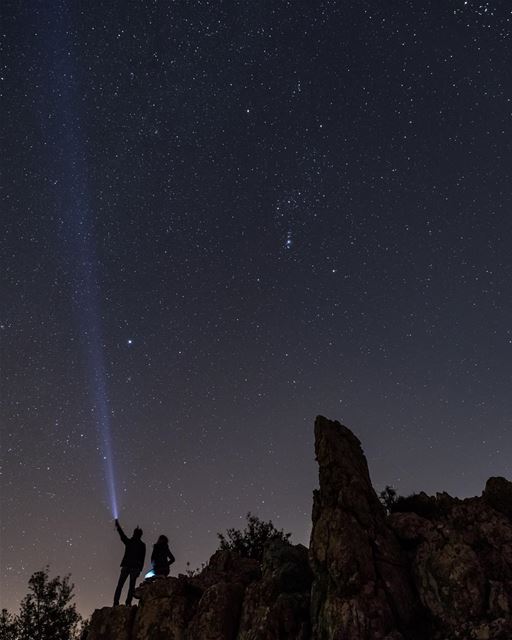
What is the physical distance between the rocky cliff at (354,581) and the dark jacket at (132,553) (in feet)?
4.09

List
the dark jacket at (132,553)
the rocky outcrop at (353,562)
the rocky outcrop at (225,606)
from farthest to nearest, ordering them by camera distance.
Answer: the dark jacket at (132,553)
the rocky outcrop at (225,606)
the rocky outcrop at (353,562)

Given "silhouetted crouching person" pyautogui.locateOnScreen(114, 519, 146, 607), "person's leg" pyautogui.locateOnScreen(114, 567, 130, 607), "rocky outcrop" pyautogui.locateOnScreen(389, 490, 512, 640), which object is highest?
"silhouetted crouching person" pyautogui.locateOnScreen(114, 519, 146, 607)

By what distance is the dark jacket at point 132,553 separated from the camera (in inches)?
920

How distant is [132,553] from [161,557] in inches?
64.0

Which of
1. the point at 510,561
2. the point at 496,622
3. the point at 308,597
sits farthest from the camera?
the point at 308,597

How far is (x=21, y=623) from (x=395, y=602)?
1358 inches

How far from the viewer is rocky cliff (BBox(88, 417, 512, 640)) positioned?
55.1 feet

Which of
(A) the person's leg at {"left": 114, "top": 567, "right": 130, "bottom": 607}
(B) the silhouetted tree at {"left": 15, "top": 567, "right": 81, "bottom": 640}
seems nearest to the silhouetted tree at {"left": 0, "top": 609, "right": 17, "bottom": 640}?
(B) the silhouetted tree at {"left": 15, "top": 567, "right": 81, "bottom": 640}

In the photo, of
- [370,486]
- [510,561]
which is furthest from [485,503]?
[370,486]

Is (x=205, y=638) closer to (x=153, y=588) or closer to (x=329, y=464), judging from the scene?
(x=153, y=588)

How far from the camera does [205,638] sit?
2044 centimetres

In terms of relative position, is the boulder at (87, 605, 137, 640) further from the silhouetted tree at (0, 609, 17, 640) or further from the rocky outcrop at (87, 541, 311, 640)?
the silhouetted tree at (0, 609, 17, 640)

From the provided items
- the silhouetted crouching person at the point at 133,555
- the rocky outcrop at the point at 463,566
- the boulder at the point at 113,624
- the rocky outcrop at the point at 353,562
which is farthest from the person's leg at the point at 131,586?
the rocky outcrop at the point at 463,566

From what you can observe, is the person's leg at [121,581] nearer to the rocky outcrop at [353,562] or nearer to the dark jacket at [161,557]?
the dark jacket at [161,557]
